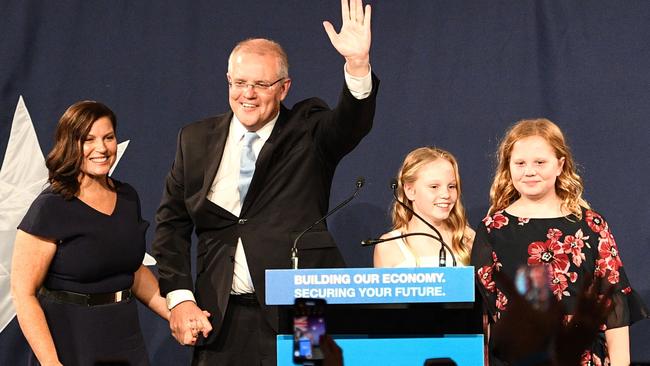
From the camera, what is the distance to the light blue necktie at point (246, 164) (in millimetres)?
2869

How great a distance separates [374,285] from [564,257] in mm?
1001

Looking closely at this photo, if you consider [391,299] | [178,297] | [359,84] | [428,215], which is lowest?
[391,299]

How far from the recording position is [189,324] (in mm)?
2748

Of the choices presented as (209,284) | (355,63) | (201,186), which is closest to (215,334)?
(209,284)

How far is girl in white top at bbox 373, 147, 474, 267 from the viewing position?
10.9 ft

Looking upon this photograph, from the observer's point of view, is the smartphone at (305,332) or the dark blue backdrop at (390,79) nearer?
the smartphone at (305,332)

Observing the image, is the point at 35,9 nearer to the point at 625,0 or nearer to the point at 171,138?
the point at 171,138

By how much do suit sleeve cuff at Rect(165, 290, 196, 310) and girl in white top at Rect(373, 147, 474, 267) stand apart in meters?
0.80

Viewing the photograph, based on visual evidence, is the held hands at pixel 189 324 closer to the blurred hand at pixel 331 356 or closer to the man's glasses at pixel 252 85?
the man's glasses at pixel 252 85

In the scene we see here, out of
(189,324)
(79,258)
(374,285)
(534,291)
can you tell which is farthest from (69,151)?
(534,291)

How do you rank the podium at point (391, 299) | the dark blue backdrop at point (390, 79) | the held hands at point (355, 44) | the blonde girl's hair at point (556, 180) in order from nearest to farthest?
the podium at point (391, 299)
the held hands at point (355, 44)
the blonde girl's hair at point (556, 180)
the dark blue backdrop at point (390, 79)

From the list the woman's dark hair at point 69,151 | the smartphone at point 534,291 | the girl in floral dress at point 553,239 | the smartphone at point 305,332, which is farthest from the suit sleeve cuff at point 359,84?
the smartphone at point 534,291

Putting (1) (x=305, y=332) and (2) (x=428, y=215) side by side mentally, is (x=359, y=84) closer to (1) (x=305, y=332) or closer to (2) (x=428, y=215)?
(2) (x=428, y=215)

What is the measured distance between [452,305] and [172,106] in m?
2.35
